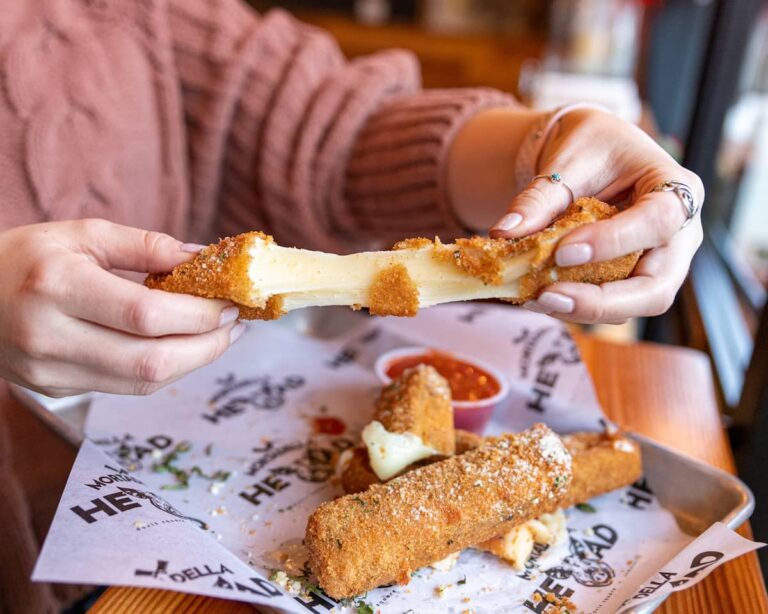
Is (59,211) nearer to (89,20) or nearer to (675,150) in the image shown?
(89,20)

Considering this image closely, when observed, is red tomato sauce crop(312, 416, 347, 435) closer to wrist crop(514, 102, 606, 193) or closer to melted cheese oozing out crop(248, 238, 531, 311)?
melted cheese oozing out crop(248, 238, 531, 311)

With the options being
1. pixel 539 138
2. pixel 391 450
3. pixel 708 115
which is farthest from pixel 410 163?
pixel 708 115

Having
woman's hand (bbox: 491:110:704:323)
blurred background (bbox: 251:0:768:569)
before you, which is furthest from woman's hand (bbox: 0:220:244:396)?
blurred background (bbox: 251:0:768:569)

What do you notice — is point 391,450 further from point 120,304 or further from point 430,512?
point 120,304

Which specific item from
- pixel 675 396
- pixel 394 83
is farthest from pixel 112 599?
pixel 394 83

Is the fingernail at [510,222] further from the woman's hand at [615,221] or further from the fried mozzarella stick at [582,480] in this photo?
the fried mozzarella stick at [582,480]

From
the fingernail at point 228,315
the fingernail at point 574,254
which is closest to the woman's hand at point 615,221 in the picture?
the fingernail at point 574,254

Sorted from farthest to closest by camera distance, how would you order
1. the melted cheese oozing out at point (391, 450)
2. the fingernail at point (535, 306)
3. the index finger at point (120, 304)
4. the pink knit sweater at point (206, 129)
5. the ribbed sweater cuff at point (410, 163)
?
1. the ribbed sweater cuff at point (410, 163)
2. the pink knit sweater at point (206, 129)
3. the melted cheese oozing out at point (391, 450)
4. the fingernail at point (535, 306)
5. the index finger at point (120, 304)
